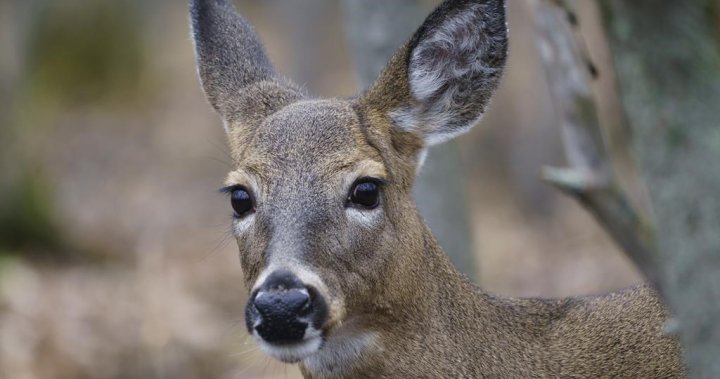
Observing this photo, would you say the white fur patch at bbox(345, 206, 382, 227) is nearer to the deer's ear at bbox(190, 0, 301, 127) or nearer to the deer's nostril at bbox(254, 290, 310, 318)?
the deer's nostril at bbox(254, 290, 310, 318)

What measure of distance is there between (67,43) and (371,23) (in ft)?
82.8

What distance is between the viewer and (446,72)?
641 centimetres

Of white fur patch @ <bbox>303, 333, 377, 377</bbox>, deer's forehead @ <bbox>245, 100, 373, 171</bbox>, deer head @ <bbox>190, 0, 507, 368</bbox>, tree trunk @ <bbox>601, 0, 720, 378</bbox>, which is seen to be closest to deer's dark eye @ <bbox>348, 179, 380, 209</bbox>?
deer head @ <bbox>190, 0, 507, 368</bbox>

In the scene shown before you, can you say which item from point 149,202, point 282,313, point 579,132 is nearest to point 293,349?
point 282,313

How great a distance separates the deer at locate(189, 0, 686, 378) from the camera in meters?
5.36

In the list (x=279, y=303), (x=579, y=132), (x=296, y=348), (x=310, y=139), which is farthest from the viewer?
(x=579, y=132)

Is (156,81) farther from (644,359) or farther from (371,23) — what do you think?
(644,359)

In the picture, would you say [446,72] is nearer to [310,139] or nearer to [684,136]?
[310,139]

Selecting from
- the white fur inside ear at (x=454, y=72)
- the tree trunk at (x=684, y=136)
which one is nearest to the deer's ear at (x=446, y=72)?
the white fur inside ear at (x=454, y=72)

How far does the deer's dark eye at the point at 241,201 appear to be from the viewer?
5856 mm

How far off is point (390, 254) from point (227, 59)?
71.7 inches

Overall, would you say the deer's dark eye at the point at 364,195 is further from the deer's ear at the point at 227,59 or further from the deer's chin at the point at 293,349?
the deer's ear at the point at 227,59

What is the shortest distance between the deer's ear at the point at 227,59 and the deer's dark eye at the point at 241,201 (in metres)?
0.86

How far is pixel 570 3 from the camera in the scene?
20.6ft
